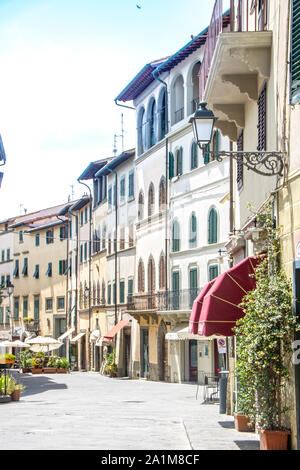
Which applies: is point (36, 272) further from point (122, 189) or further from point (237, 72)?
point (237, 72)

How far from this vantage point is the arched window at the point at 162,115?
39975 mm

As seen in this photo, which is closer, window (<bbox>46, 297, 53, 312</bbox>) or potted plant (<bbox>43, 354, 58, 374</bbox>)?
potted plant (<bbox>43, 354, 58, 374</bbox>)

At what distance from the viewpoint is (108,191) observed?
51750mm

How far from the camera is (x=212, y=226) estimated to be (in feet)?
112

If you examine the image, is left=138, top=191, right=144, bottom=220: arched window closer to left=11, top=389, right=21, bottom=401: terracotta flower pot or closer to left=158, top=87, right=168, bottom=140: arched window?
left=158, top=87, right=168, bottom=140: arched window

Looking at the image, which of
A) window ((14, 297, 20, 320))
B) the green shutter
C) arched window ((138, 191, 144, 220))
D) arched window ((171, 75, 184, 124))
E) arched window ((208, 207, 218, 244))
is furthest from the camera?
window ((14, 297, 20, 320))

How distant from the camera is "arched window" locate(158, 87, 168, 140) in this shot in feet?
131

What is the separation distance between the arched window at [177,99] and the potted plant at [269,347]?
88.2 ft

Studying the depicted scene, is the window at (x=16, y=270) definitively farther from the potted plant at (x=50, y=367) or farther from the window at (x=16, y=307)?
the potted plant at (x=50, y=367)

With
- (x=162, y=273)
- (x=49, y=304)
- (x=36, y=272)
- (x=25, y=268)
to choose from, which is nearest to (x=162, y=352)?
(x=162, y=273)

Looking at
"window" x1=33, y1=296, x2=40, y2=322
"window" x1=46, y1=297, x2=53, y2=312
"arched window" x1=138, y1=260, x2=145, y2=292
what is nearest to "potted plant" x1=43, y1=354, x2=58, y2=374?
"arched window" x1=138, y1=260, x2=145, y2=292

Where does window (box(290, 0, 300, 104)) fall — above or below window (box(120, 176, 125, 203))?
below

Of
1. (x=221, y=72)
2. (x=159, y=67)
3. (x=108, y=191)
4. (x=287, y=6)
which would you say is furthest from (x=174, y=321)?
(x=287, y=6)

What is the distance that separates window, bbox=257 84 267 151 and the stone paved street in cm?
513
